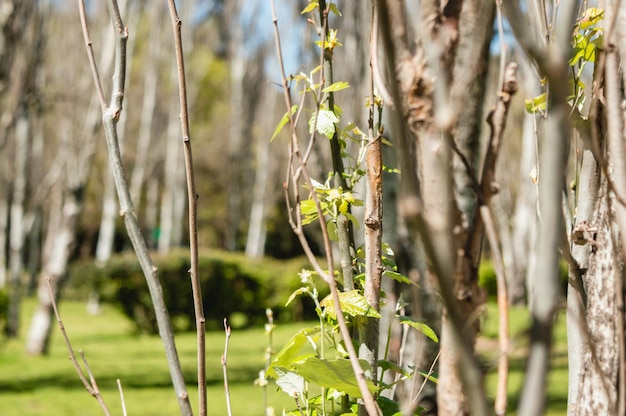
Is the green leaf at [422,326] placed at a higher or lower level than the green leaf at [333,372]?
higher

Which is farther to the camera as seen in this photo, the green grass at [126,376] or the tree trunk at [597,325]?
the green grass at [126,376]

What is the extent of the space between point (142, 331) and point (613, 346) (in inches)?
564

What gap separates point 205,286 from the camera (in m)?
15.3

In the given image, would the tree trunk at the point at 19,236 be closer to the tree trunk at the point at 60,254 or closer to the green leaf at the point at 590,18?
the tree trunk at the point at 60,254

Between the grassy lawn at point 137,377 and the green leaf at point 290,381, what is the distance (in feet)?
10.3

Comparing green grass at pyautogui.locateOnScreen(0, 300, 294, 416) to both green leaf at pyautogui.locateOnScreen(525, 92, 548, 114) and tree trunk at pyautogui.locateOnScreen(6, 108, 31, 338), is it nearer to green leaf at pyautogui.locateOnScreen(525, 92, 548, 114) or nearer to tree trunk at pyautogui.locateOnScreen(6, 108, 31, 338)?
tree trunk at pyautogui.locateOnScreen(6, 108, 31, 338)

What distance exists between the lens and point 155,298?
1103 millimetres

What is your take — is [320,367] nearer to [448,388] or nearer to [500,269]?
[448,388]

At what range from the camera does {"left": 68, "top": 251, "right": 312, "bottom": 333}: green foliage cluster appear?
548 inches

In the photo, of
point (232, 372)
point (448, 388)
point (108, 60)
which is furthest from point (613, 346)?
point (108, 60)

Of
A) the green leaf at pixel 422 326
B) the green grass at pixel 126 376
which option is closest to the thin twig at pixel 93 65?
the green leaf at pixel 422 326

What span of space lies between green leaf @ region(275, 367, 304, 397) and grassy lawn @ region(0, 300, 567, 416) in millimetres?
3126

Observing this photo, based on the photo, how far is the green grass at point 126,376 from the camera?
7285mm

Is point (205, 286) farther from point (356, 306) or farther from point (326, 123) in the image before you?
point (356, 306)
